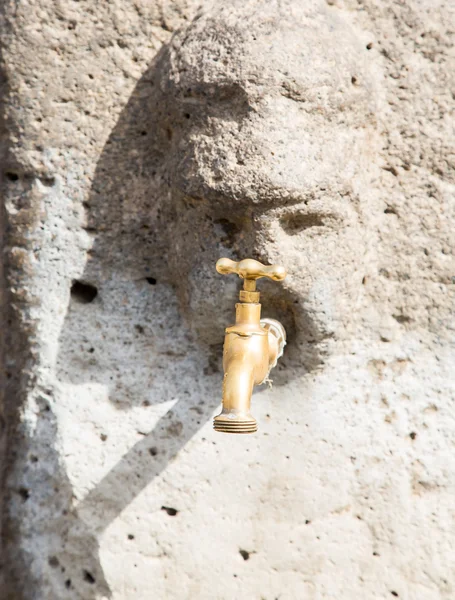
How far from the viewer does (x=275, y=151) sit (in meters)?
0.88

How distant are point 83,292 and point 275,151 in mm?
348

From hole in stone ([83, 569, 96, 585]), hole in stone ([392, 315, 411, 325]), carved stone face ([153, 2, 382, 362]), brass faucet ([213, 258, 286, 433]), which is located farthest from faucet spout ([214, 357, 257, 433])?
hole in stone ([83, 569, 96, 585])

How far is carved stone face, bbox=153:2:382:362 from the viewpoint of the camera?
0.88m

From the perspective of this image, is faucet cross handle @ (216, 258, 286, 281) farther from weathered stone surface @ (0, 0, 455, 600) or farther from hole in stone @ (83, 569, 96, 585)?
hole in stone @ (83, 569, 96, 585)

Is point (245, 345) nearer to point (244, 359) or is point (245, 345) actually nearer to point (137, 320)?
point (244, 359)

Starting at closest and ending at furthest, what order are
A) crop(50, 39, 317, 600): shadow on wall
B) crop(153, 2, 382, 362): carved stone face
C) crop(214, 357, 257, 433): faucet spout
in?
crop(214, 357, 257, 433): faucet spout → crop(153, 2, 382, 362): carved stone face → crop(50, 39, 317, 600): shadow on wall

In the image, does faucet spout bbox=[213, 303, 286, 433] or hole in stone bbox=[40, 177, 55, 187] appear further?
hole in stone bbox=[40, 177, 55, 187]

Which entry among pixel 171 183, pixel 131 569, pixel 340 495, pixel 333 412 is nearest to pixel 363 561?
pixel 340 495

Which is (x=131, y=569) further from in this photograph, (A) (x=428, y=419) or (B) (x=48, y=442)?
(A) (x=428, y=419)

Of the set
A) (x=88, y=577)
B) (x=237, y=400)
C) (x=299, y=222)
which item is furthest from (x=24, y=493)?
(x=299, y=222)

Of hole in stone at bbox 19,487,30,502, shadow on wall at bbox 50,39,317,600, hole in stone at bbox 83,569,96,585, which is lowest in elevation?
hole in stone at bbox 83,569,96,585

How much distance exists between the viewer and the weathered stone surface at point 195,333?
96cm

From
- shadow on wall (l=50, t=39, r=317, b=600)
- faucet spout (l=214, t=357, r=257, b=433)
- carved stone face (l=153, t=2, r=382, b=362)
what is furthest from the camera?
shadow on wall (l=50, t=39, r=317, b=600)

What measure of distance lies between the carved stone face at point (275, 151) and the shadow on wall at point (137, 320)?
34 mm
